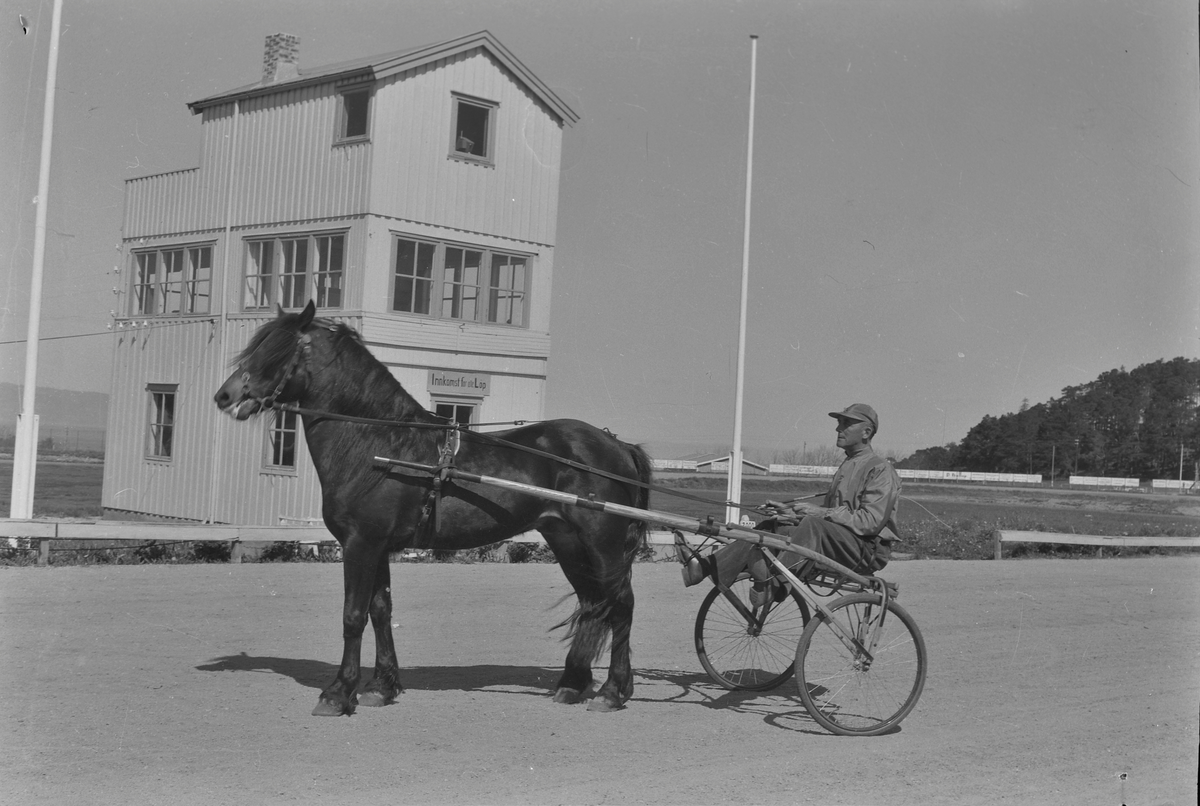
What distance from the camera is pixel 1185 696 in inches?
337

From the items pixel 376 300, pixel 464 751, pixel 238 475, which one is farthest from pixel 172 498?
pixel 464 751

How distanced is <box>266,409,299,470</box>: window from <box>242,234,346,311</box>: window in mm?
2265

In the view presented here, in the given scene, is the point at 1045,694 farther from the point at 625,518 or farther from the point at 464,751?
the point at 464,751

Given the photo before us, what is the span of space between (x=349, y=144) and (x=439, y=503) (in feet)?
47.2

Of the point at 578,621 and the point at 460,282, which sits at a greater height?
the point at 460,282

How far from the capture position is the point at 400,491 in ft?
24.5

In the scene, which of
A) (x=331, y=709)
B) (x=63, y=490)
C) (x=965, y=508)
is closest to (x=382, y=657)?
(x=331, y=709)

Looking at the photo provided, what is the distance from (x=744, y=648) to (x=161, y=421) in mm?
16749

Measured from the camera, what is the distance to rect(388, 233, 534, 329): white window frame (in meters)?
21.0

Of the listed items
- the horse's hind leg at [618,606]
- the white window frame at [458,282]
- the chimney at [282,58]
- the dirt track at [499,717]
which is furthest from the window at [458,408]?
the horse's hind leg at [618,606]

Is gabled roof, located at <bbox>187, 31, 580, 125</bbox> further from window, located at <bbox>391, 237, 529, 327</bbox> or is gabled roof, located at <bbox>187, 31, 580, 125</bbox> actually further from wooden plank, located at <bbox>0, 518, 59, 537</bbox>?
wooden plank, located at <bbox>0, 518, 59, 537</bbox>

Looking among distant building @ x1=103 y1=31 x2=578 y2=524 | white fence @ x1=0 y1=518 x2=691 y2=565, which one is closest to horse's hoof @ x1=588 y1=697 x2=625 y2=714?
white fence @ x1=0 y1=518 x2=691 y2=565

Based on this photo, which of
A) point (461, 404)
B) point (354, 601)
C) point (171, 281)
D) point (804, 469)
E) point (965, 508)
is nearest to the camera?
point (354, 601)

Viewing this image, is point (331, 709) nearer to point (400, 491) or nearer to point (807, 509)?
point (400, 491)
